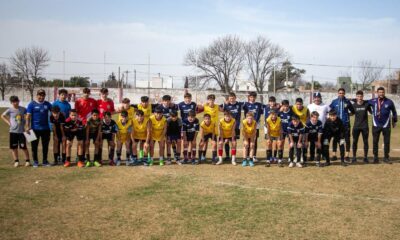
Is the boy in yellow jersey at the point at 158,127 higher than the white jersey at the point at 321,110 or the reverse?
the reverse

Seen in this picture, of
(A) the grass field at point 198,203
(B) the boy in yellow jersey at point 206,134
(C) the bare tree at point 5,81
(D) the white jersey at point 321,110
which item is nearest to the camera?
(A) the grass field at point 198,203

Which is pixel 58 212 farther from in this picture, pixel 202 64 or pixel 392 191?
pixel 202 64

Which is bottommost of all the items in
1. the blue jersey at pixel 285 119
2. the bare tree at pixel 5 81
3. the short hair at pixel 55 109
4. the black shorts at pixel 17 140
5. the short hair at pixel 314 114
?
the black shorts at pixel 17 140

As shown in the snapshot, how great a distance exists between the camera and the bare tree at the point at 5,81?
4308 cm

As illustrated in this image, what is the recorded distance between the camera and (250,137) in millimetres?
10062

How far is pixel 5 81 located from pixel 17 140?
40737 mm

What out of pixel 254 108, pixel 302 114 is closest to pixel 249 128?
pixel 254 108

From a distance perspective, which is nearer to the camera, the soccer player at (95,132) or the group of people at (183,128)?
the group of people at (183,128)

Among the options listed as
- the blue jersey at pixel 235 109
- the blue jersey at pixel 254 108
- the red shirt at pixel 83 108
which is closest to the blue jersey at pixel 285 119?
the blue jersey at pixel 254 108

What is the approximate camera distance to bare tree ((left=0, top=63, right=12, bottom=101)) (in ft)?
141

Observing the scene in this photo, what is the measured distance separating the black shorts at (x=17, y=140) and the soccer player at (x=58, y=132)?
771 millimetres

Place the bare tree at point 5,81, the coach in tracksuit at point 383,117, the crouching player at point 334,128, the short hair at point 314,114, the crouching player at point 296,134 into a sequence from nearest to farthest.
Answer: the crouching player at point 296,134 → the short hair at point 314,114 → the crouching player at point 334,128 → the coach in tracksuit at point 383,117 → the bare tree at point 5,81

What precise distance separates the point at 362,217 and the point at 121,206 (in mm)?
3884

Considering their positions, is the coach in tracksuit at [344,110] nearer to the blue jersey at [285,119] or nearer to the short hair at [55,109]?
the blue jersey at [285,119]
